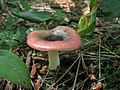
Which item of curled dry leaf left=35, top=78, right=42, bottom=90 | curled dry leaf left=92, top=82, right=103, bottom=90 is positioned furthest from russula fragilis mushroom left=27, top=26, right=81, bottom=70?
curled dry leaf left=92, top=82, right=103, bottom=90

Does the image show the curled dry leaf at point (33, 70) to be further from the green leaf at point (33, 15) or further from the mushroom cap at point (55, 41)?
the green leaf at point (33, 15)

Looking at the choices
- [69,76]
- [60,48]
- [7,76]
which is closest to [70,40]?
[60,48]

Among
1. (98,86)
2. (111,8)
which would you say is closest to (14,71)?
(98,86)

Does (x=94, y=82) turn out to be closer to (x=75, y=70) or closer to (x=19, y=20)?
(x=75, y=70)

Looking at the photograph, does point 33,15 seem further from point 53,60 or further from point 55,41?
point 55,41

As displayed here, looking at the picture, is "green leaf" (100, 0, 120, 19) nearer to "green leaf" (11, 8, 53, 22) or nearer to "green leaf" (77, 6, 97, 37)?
"green leaf" (77, 6, 97, 37)

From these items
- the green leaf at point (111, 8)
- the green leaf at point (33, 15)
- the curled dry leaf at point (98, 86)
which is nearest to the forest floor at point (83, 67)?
the curled dry leaf at point (98, 86)

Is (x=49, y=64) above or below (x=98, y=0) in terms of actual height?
below
